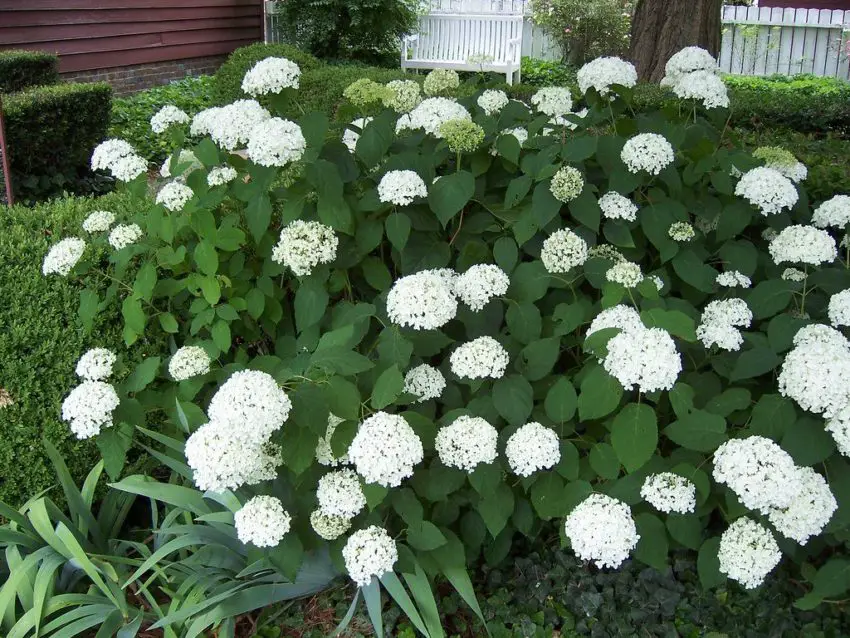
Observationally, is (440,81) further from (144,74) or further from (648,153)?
(144,74)

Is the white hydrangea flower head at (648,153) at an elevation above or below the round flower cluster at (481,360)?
above

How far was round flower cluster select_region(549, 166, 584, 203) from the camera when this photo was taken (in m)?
2.38

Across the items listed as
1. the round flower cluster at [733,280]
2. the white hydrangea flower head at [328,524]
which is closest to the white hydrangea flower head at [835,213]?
the round flower cluster at [733,280]

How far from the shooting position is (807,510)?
6.56 feet

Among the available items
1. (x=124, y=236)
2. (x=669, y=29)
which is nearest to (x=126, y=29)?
(x=669, y=29)

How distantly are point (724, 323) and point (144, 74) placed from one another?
1065 centimetres

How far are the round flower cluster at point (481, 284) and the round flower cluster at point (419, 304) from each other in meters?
0.16

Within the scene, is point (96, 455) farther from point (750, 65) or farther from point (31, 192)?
point (750, 65)

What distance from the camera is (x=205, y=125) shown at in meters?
2.79

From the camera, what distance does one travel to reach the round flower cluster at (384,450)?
6.45 feet

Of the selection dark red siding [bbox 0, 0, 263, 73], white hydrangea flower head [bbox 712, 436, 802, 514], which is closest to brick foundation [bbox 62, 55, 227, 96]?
dark red siding [bbox 0, 0, 263, 73]

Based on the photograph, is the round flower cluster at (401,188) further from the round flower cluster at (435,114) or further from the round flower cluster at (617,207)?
the round flower cluster at (617,207)

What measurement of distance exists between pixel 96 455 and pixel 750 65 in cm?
1382

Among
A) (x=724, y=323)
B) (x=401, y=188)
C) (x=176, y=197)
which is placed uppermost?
(x=401, y=188)
